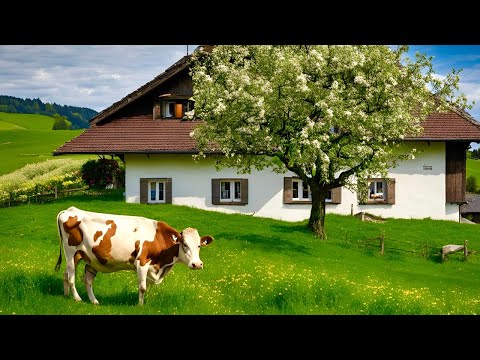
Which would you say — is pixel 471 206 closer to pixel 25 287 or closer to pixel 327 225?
pixel 327 225

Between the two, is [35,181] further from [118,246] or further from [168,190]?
[168,190]

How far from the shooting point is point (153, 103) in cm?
1753

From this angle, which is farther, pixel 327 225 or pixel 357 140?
pixel 327 225

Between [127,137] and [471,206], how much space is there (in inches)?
644

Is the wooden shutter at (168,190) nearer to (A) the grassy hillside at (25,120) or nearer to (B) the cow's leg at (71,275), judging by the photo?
(A) the grassy hillside at (25,120)

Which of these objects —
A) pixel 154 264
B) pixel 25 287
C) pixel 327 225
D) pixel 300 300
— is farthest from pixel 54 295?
pixel 327 225

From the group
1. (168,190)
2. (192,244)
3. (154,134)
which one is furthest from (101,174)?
(192,244)

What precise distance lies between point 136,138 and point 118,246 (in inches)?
430

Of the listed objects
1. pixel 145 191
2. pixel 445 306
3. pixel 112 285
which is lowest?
pixel 445 306

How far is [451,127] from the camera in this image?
18.1 meters

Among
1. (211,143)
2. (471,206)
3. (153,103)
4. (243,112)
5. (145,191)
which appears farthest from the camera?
(471,206)

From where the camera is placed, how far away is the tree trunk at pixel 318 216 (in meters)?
14.0

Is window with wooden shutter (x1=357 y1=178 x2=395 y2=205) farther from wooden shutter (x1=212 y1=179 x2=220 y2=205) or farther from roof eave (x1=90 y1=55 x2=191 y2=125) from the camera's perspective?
roof eave (x1=90 y1=55 x2=191 y2=125)

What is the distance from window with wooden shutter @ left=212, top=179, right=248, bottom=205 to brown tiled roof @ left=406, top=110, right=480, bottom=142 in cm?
554
